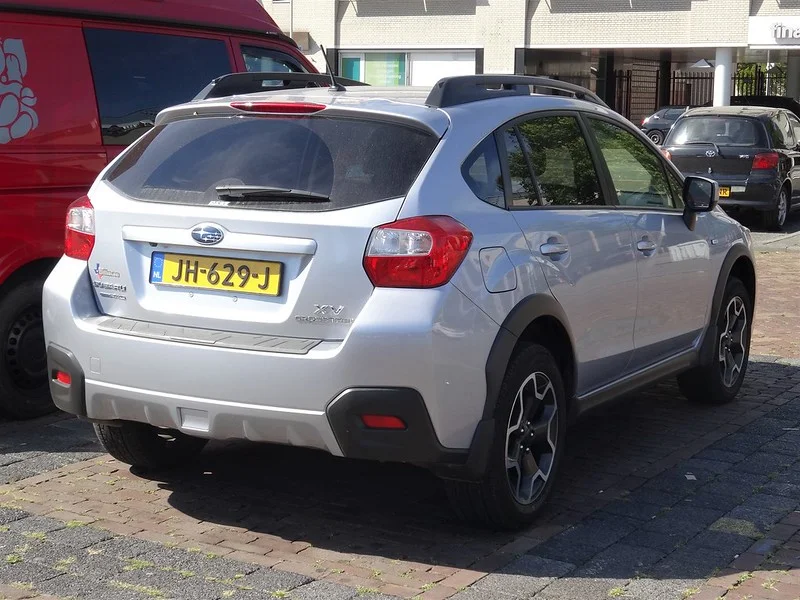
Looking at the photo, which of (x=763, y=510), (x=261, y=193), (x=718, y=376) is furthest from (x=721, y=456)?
(x=261, y=193)

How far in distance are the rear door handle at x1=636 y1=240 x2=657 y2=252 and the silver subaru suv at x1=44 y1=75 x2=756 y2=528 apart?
30 cm

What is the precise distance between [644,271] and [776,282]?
7075 millimetres

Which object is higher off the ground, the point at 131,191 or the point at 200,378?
the point at 131,191

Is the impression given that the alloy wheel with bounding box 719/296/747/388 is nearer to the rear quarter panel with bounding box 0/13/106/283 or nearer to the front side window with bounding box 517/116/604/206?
the front side window with bounding box 517/116/604/206

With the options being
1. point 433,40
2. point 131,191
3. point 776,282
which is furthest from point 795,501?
point 433,40

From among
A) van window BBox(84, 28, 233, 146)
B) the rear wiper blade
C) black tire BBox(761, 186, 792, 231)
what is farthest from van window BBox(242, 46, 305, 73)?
black tire BBox(761, 186, 792, 231)

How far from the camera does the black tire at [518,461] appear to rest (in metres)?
4.61

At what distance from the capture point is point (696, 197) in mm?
6293

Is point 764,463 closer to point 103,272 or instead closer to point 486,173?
point 486,173

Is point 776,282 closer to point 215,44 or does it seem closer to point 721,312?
point 721,312

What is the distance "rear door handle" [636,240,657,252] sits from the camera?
227 inches

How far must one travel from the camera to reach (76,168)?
6.53 metres

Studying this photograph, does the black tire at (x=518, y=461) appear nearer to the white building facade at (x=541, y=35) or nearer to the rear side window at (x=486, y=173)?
the rear side window at (x=486, y=173)

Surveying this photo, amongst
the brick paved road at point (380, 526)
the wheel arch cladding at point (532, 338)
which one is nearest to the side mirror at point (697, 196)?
the brick paved road at point (380, 526)
